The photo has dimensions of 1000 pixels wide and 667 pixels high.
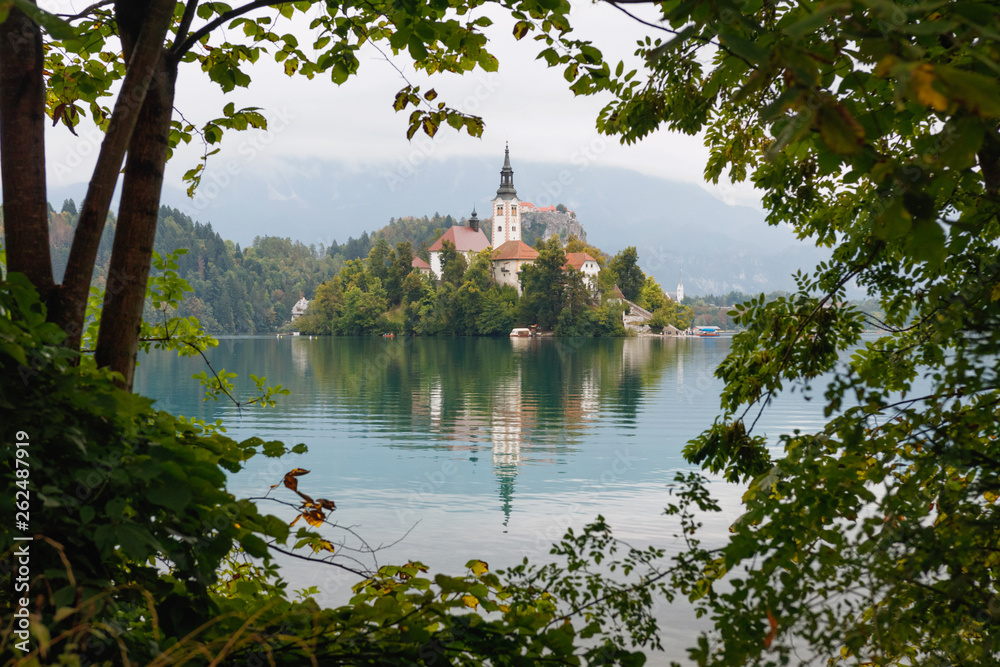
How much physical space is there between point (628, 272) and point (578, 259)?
875cm

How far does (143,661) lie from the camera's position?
1.86m

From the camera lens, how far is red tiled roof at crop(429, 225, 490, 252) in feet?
434

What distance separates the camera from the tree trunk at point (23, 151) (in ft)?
7.54

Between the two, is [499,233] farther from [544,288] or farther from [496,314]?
[544,288]

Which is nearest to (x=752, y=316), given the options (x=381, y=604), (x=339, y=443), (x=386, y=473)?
(x=381, y=604)

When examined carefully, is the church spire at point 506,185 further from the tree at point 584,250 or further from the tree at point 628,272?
the tree at point 628,272

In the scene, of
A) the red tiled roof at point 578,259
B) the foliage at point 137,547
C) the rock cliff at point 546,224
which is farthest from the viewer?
the rock cliff at point 546,224

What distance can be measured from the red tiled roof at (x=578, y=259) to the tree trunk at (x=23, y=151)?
89.3 m

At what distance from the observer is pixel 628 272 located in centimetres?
8962

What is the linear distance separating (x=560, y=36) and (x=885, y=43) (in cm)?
256

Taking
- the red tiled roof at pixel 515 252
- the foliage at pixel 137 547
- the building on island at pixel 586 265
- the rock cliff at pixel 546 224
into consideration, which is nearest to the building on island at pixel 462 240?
the red tiled roof at pixel 515 252

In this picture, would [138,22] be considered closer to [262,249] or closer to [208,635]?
[208,635]

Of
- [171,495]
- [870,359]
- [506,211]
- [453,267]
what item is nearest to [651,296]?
[453,267]

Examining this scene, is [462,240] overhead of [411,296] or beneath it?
overhead
